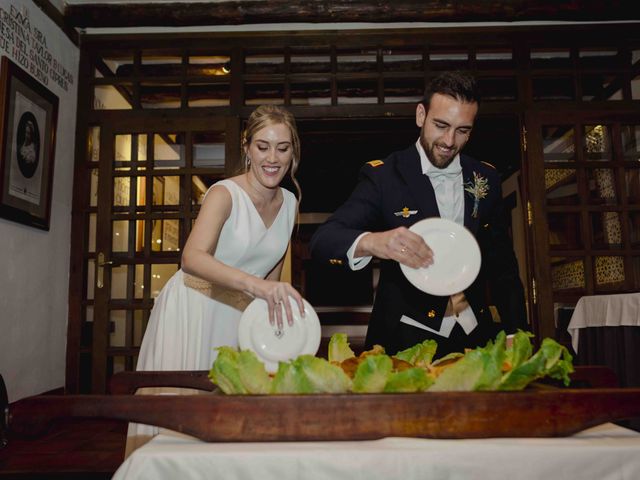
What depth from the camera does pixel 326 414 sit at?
822 mm

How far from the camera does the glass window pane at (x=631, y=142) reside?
443cm

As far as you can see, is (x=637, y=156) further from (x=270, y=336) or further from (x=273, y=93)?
(x=270, y=336)

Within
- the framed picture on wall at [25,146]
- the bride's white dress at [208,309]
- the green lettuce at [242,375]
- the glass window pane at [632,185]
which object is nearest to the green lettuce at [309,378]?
the green lettuce at [242,375]

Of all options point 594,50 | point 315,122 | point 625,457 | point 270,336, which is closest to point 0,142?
point 315,122

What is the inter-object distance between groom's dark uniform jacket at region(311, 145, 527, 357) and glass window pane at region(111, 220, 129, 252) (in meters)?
3.11

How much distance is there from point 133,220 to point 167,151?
2.18ft

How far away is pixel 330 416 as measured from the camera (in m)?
0.82

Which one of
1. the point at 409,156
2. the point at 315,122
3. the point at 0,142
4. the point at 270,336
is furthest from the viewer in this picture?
the point at 315,122

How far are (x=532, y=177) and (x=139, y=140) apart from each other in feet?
10.3

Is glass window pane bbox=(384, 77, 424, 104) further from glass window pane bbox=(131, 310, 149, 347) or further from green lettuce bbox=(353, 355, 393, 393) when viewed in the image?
green lettuce bbox=(353, 355, 393, 393)

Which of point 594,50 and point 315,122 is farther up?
point 594,50

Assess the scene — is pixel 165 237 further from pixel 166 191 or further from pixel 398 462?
pixel 398 462

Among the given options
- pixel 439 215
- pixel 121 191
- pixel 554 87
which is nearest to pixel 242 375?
pixel 439 215

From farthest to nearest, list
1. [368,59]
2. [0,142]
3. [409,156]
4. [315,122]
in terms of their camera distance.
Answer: [368,59]
[315,122]
[0,142]
[409,156]
